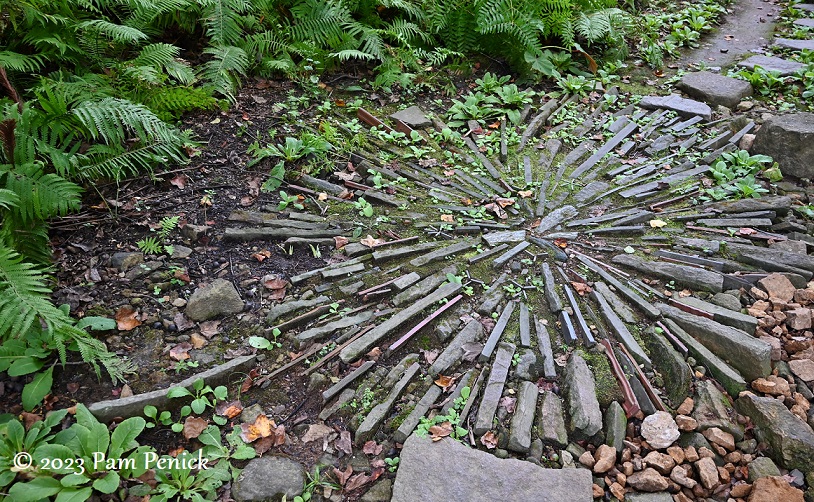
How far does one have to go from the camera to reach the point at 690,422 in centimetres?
263

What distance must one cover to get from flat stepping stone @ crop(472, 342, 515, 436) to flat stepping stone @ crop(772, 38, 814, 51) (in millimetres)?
6426

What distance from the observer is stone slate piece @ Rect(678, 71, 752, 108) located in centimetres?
544

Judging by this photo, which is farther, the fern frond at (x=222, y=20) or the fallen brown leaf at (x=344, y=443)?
the fern frond at (x=222, y=20)

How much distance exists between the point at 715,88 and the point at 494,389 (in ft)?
15.1

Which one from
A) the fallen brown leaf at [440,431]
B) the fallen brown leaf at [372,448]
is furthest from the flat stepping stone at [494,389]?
the fallen brown leaf at [372,448]

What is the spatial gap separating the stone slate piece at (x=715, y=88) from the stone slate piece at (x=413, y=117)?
2926 millimetres

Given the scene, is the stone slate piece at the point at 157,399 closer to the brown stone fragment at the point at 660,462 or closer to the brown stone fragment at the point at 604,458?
the brown stone fragment at the point at 604,458

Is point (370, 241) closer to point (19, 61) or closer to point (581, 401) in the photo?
point (581, 401)

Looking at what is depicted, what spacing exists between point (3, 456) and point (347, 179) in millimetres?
2730

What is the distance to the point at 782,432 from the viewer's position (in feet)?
8.27

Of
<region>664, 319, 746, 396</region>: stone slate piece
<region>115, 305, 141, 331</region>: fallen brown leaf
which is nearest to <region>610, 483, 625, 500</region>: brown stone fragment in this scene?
<region>664, 319, 746, 396</region>: stone slate piece

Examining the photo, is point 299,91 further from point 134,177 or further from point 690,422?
point 690,422

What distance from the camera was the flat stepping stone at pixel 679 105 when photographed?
521 cm

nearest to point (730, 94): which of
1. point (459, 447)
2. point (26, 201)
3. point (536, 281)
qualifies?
point (536, 281)
